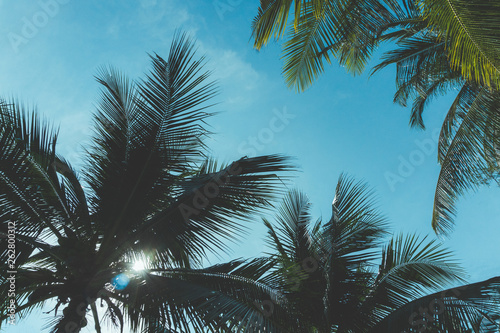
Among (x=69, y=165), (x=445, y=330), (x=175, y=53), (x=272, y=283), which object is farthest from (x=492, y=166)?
(x=69, y=165)

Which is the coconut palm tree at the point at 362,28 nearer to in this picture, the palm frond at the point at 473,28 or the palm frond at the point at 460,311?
the palm frond at the point at 473,28

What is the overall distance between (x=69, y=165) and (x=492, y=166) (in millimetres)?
6490

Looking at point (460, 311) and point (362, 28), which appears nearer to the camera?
point (460, 311)

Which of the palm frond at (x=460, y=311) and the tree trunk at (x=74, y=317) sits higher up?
the tree trunk at (x=74, y=317)

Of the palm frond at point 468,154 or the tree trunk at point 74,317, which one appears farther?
the palm frond at point 468,154

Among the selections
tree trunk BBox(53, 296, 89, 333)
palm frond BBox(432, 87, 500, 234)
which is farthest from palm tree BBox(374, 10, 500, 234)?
tree trunk BBox(53, 296, 89, 333)

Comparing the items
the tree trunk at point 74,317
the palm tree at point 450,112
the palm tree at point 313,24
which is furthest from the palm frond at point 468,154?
the tree trunk at point 74,317

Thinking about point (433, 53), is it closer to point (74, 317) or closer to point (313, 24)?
point (313, 24)

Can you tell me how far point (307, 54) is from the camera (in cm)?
539

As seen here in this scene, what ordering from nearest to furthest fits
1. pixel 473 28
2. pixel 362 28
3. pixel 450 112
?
pixel 473 28 < pixel 362 28 < pixel 450 112

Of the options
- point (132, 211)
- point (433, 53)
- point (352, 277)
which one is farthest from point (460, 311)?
point (433, 53)

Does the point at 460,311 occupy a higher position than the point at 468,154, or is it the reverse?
the point at 468,154

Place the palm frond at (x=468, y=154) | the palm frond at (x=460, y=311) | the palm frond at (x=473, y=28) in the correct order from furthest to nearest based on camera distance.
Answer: the palm frond at (x=468, y=154)
the palm frond at (x=460, y=311)
the palm frond at (x=473, y=28)

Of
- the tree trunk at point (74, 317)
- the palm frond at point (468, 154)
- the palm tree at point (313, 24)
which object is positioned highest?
the palm tree at point (313, 24)
